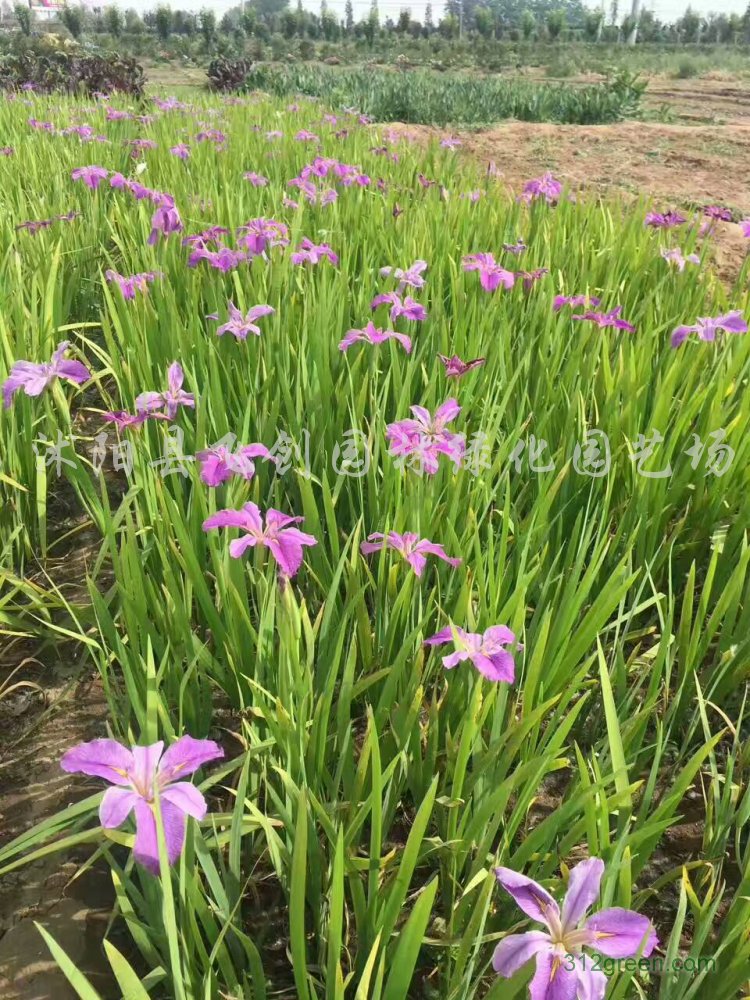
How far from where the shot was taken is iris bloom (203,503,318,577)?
3.03 feet

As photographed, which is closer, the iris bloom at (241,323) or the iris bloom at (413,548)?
the iris bloom at (413,548)

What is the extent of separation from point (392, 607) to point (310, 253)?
131 cm

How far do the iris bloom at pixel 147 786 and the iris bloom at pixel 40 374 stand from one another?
0.88m

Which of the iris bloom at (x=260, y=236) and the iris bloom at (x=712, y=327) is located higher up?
the iris bloom at (x=260, y=236)

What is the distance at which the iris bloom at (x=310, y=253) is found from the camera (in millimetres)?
1995

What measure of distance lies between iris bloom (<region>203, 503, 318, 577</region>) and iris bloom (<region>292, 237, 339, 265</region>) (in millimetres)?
1218

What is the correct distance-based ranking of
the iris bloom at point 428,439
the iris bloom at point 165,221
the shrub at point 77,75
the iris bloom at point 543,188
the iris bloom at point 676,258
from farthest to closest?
1. the shrub at point 77,75
2. the iris bloom at point 543,188
3. the iris bloom at point 676,258
4. the iris bloom at point 165,221
5. the iris bloom at point 428,439

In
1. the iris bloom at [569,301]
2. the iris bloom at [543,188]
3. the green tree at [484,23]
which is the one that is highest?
the green tree at [484,23]

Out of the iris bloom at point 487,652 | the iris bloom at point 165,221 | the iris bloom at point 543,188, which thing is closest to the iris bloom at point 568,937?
the iris bloom at point 487,652

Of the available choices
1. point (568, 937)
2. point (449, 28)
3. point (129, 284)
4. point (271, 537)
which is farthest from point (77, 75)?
point (449, 28)

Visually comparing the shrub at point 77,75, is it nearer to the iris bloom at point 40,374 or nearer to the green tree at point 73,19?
the iris bloom at point 40,374

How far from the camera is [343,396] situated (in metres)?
1.58

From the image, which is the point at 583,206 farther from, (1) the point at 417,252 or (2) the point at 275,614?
(2) the point at 275,614

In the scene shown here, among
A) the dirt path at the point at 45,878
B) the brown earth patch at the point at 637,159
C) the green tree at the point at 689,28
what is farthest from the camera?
the green tree at the point at 689,28
